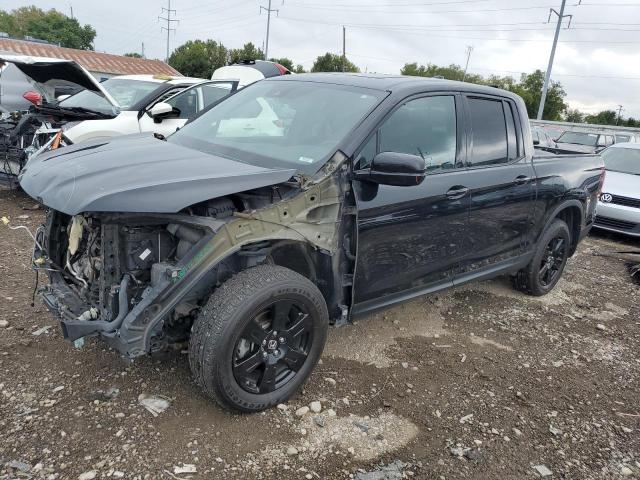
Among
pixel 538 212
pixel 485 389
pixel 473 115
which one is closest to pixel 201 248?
pixel 485 389

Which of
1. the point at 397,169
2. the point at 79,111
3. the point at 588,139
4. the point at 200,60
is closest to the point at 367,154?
the point at 397,169

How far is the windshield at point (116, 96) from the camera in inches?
289

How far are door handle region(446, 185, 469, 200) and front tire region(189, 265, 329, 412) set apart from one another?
4.17 feet

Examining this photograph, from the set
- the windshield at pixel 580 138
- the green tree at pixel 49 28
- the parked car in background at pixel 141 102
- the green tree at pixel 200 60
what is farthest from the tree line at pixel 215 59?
Result: the parked car in background at pixel 141 102

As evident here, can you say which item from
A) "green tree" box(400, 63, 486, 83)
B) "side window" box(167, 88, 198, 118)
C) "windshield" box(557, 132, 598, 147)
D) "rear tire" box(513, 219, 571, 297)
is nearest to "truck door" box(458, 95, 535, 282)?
"rear tire" box(513, 219, 571, 297)

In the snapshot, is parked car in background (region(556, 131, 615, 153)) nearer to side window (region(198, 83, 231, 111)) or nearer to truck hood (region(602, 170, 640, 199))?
truck hood (region(602, 170, 640, 199))

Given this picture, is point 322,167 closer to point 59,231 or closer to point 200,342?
point 200,342

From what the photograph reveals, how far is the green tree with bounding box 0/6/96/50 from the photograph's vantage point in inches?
2554

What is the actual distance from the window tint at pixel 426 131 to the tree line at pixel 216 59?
148 ft

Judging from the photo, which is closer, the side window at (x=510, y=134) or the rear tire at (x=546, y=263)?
the side window at (x=510, y=134)

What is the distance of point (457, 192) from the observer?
3607mm

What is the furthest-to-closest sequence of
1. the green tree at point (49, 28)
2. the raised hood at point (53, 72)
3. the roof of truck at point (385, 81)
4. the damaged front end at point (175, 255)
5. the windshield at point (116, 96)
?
the green tree at point (49, 28), the windshield at point (116, 96), the raised hood at point (53, 72), the roof of truck at point (385, 81), the damaged front end at point (175, 255)

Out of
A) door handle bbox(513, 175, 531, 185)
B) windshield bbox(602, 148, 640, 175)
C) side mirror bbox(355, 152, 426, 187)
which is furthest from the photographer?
windshield bbox(602, 148, 640, 175)

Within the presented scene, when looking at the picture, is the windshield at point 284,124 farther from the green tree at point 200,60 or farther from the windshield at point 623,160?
the green tree at point 200,60
